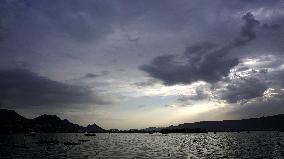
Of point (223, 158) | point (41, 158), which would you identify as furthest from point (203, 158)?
point (41, 158)

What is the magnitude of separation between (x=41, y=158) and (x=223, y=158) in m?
45.6

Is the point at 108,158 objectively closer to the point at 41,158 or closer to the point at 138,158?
the point at 138,158

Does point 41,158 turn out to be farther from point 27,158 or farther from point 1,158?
point 1,158

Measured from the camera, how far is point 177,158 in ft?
249

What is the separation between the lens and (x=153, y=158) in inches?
3012

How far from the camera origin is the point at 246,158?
74.9 metres

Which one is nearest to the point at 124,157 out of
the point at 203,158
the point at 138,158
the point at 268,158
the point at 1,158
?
the point at 138,158

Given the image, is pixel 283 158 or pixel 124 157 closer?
pixel 283 158

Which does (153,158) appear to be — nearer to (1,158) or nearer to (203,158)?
(203,158)

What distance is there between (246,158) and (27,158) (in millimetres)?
54688

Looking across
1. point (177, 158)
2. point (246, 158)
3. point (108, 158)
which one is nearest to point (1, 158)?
point (108, 158)

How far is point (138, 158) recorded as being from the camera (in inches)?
2965

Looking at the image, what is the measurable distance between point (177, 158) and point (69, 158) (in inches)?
1069

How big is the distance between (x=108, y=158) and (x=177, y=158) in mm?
17374
